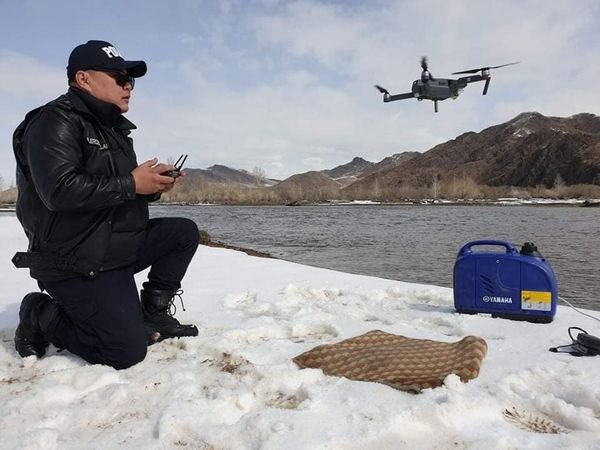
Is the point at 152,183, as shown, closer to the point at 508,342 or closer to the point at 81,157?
the point at 81,157

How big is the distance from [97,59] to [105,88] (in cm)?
15

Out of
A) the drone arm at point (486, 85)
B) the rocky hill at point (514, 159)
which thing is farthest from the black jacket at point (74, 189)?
the rocky hill at point (514, 159)

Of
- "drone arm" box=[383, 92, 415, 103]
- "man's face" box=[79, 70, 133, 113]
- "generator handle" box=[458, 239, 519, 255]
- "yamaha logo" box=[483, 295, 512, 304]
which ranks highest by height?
"drone arm" box=[383, 92, 415, 103]

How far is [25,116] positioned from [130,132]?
56 cm

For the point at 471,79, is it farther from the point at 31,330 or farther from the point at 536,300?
the point at 31,330

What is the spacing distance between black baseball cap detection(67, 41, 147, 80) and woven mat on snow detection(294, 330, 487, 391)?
182 cm

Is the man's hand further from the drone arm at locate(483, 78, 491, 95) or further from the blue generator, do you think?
the drone arm at locate(483, 78, 491, 95)

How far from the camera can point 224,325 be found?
3.23 meters

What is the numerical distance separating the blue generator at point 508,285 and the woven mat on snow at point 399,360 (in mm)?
957

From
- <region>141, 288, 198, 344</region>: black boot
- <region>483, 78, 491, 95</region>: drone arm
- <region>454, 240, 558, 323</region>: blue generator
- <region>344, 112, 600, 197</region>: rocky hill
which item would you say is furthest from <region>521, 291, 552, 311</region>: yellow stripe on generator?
<region>344, 112, 600, 197</region>: rocky hill

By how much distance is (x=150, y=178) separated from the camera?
8.02 feet

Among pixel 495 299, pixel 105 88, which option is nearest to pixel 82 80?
pixel 105 88

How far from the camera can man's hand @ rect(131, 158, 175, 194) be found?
7.95ft

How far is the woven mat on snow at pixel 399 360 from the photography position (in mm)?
2178
